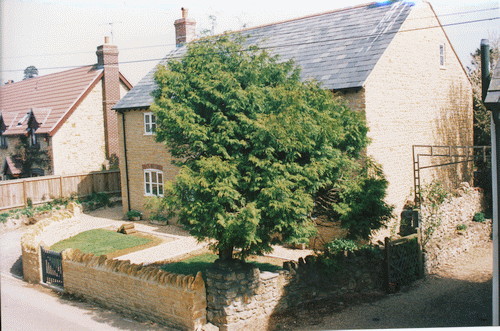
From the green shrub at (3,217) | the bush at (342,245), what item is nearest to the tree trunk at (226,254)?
the bush at (342,245)

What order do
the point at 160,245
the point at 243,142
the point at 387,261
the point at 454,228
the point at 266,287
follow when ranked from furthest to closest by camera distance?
1. the point at 160,245
2. the point at 454,228
3. the point at 387,261
4. the point at 266,287
5. the point at 243,142

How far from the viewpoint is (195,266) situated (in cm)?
1337

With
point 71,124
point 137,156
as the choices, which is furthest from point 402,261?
point 71,124

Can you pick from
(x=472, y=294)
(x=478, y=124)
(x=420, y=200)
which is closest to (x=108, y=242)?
(x=420, y=200)

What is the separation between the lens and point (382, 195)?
10.6 meters

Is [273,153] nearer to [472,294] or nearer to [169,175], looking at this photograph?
[472,294]

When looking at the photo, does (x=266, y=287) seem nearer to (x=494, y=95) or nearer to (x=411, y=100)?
(x=494, y=95)

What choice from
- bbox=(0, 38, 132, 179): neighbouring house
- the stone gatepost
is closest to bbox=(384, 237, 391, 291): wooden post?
the stone gatepost

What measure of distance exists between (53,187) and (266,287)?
18016mm

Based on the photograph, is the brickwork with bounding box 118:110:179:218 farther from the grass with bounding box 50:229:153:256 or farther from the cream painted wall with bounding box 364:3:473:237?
the cream painted wall with bounding box 364:3:473:237

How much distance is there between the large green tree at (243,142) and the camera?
8.69 m

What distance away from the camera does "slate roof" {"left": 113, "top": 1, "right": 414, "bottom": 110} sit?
14.8m

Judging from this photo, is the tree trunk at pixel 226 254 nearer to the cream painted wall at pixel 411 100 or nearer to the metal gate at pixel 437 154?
the cream painted wall at pixel 411 100

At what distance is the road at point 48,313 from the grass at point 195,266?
2.39 metres
